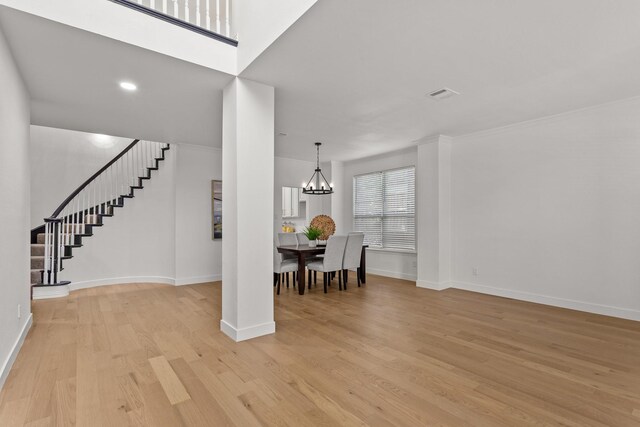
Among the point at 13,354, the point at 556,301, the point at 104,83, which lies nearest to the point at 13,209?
the point at 13,354

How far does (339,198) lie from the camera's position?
757 cm

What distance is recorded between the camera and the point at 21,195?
3.01m

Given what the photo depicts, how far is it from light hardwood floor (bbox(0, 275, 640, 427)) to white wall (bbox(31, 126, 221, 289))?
61.8 inches

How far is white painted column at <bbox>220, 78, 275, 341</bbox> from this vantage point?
10.0 ft

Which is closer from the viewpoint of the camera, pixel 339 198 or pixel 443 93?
pixel 443 93

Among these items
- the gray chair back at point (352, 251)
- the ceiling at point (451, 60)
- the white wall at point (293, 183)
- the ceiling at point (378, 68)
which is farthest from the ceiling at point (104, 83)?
the gray chair back at point (352, 251)

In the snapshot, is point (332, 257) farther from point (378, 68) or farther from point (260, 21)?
point (260, 21)

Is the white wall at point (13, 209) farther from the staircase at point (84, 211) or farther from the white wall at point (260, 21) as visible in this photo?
the staircase at point (84, 211)

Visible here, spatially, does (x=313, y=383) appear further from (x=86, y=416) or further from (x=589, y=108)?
(x=589, y=108)

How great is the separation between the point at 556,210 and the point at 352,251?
289 cm

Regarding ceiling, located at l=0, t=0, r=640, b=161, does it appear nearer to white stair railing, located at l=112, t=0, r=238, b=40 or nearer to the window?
white stair railing, located at l=112, t=0, r=238, b=40

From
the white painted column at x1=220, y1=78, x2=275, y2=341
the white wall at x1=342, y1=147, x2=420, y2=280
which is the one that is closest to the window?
the white wall at x1=342, y1=147, x2=420, y2=280

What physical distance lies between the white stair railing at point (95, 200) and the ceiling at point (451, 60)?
3270 mm

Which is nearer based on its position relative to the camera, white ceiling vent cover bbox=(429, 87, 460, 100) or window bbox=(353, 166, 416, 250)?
→ white ceiling vent cover bbox=(429, 87, 460, 100)
